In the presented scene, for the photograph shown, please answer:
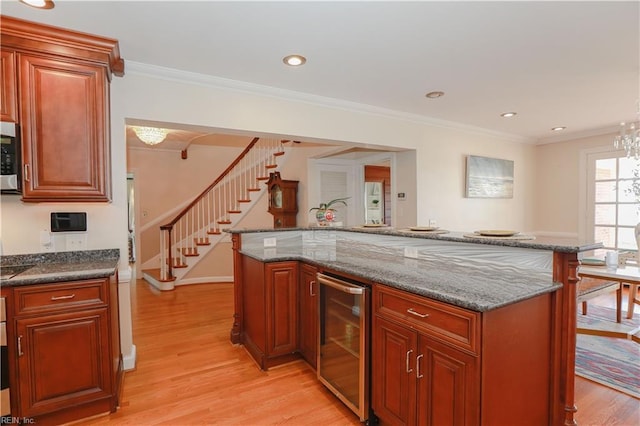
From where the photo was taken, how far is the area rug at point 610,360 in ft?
7.88

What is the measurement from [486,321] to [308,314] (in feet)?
4.92

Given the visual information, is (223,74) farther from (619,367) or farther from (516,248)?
(619,367)

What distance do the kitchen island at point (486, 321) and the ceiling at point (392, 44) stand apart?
1.34 metres

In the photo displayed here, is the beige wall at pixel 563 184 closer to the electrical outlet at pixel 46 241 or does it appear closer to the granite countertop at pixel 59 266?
the granite countertop at pixel 59 266

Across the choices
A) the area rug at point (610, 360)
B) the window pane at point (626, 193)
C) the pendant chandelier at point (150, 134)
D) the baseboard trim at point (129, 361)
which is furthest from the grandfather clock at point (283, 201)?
the window pane at point (626, 193)

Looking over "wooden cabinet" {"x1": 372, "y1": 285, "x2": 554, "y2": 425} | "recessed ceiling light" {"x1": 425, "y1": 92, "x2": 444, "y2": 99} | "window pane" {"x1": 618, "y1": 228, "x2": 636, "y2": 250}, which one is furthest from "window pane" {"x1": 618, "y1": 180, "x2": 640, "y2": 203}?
"wooden cabinet" {"x1": 372, "y1": 285, "x2": 554, "y2": 425}

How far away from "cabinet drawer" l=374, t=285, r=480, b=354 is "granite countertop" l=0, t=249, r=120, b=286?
1.69m

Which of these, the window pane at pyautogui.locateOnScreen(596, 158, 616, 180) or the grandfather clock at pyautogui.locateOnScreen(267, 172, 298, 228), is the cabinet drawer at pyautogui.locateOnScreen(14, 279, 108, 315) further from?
the window pane at pyautogui.locateOnScreen(596, 158, 616, 180)

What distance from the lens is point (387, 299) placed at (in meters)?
1.80

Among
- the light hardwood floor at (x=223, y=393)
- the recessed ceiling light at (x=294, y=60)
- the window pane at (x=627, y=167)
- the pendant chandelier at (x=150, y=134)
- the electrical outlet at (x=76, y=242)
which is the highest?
the recessed ceiling light at (x=294, y=60)

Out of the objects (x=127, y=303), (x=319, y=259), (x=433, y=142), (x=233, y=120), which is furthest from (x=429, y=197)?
(x=127, y=303)

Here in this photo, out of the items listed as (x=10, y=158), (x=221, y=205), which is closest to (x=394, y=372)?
(x=10, y=158)

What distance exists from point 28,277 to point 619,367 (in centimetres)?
425

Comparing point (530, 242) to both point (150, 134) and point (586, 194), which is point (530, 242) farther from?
point (150, 134)
